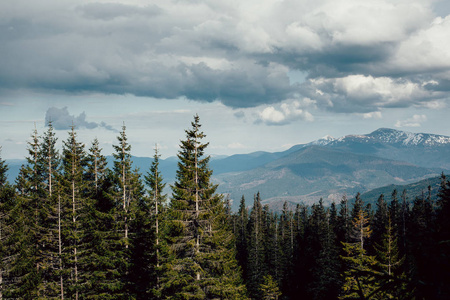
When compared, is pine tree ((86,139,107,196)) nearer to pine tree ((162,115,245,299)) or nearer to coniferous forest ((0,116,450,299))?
coniferous forest ((0,116,450,299))

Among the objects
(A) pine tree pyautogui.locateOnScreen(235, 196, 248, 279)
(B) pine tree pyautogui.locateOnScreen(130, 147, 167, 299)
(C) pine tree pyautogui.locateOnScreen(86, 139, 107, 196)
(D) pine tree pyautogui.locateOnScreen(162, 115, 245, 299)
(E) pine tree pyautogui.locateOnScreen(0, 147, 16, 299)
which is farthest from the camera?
(A) pine tree pyautogui.locateOnScreen(235, 196, 248, 279)

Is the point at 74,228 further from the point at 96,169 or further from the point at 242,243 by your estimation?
the point at 242,243

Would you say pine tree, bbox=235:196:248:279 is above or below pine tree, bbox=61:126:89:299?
below

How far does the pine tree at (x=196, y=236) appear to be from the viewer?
2430 centimetres

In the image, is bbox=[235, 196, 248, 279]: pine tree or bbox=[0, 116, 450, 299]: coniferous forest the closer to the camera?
bbox=[0, 116, 450, 299]: coniferous forest

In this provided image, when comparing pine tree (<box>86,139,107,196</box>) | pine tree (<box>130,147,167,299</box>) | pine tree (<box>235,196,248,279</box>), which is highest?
pine tree (<box>86,139,107,196</box>)

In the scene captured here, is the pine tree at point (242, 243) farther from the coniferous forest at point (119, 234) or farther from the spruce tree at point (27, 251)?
the spruce tree at point (27, 251)

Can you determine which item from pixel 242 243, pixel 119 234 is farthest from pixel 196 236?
pixel 242 243

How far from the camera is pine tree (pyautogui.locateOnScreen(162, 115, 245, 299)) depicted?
79.7 feet

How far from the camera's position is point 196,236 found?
25156mm

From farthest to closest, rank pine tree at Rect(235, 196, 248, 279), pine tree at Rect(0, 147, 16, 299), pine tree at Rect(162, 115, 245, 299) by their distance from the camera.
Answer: pine tree at Rect(235, 196, 248, 279), pine tree at Rect(0, 147, 16, 299), pine tree at Rect(162, 115, 245, 299)

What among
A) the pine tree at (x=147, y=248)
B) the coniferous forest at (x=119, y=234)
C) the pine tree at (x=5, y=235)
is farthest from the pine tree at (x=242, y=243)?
the pine tree at (x=5, y=235)

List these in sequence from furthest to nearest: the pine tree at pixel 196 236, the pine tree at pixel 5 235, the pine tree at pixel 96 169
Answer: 1. the pine tree at pixel 96 169
2. the pine tree at pixel 5 235
3. the pine tree at pixel 196 236

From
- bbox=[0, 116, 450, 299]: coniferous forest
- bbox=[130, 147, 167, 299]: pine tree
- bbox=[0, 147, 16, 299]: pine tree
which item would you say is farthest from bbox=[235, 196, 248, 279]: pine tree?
bbox=[0, 147, 16, 299]: pine tree
